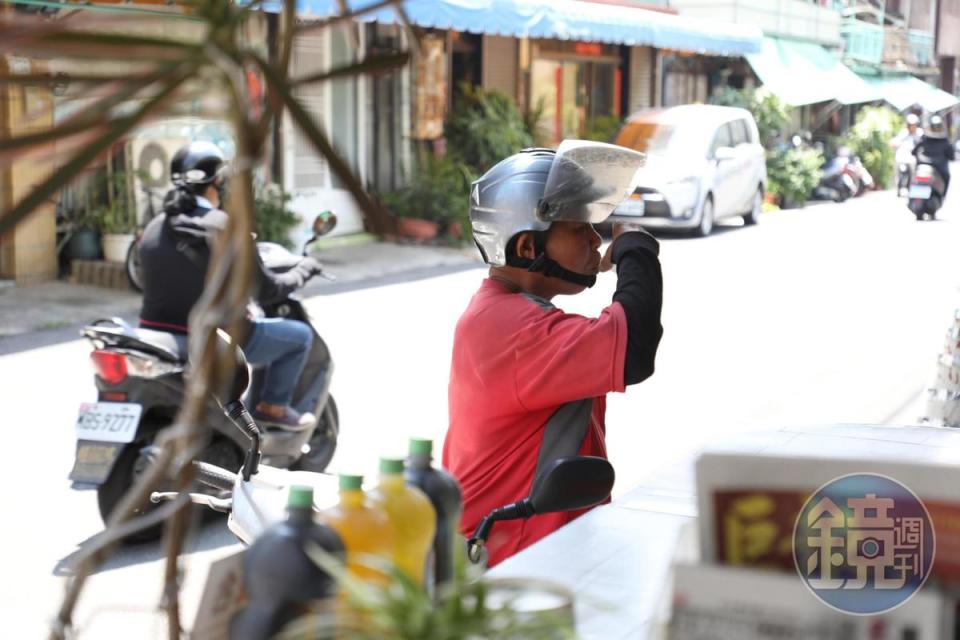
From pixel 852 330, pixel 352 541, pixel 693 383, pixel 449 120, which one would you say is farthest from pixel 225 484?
pixel 449 120

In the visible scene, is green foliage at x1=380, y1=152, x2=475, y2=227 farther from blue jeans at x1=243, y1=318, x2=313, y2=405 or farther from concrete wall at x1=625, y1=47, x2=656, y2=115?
blue jeans at x1=243, y1=318, x2=313, y2=405

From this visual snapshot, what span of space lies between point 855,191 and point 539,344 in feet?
78.6

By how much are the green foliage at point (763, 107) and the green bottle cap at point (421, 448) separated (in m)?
23.3

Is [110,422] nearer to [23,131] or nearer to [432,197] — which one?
[23,131]

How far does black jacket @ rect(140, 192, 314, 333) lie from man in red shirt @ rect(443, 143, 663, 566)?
2.33 m

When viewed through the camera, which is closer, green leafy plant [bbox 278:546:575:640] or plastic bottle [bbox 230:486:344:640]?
green leafy plant [bbox 278:546:575:640]

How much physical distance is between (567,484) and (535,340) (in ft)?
1.47

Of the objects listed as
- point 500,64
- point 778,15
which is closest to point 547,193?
point 500,64

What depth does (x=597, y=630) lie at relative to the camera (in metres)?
1.93

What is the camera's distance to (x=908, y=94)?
3722cm

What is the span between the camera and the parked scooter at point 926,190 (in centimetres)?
1945

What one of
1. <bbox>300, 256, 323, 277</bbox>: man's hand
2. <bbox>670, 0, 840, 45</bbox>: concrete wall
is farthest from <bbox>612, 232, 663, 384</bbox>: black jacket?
<bbox>670, 0, 840, 45</bbox>: concrete wall

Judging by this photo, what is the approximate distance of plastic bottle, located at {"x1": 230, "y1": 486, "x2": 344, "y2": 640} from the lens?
1281 mm

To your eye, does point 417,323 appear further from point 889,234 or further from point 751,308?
point 889,234
